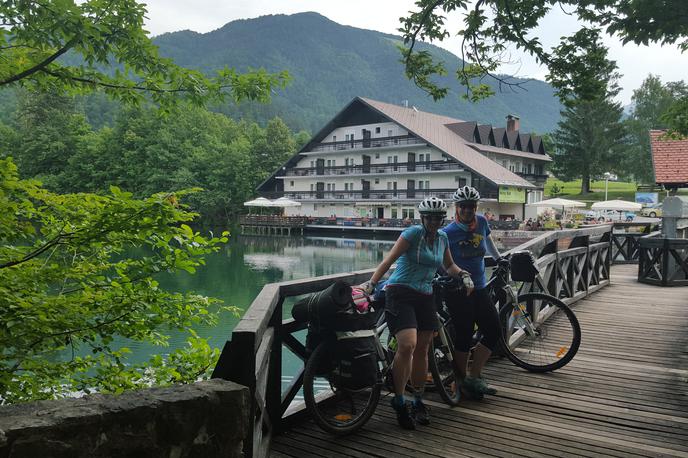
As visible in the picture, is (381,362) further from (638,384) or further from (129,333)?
(638,384)

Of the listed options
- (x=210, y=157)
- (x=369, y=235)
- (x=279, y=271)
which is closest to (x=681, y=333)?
(x=279, y=271)

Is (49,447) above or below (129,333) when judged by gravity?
above

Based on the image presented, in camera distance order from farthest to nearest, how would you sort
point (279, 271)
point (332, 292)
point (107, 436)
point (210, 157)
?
point (210, 157), point (279, 271), point (332, 292), point (107, 436)

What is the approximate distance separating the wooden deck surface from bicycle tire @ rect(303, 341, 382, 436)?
10 cm

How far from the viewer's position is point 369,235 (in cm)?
4962

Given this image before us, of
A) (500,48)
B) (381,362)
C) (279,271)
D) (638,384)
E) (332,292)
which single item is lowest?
(279,271)

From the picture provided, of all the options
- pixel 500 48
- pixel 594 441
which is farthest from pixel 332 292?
pixel 500 48

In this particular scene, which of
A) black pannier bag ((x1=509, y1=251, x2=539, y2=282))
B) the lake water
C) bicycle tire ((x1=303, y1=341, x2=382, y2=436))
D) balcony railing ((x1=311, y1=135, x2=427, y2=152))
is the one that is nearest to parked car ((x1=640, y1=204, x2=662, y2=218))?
balcony railing ((x1=311, y1=135, x2=427, y2=152))

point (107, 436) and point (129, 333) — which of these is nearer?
point (107, 436)

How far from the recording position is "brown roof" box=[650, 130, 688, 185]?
15.8m

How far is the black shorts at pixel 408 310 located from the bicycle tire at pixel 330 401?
0.43 m

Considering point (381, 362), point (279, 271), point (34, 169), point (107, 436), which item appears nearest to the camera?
point (107, 436)

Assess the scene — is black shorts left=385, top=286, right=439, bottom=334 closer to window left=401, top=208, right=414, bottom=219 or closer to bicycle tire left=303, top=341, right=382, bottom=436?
bicycle tire left=303, top=341, right=382, bottom=436

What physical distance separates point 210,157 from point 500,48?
201 feet
